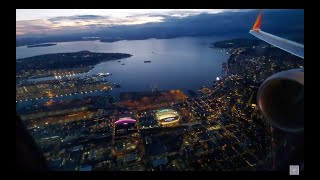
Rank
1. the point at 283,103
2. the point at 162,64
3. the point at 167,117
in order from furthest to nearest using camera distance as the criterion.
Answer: the point at 162,64
the point at 167,117
the point at 283,103

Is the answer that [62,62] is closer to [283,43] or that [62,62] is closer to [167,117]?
[167,117]

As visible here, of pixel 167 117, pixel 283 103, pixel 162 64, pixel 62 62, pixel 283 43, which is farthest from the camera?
pixel 162 64

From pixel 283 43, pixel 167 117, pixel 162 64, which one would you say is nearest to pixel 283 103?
pixel 283 43

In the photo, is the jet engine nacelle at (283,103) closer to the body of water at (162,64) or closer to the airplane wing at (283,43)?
the airplane wing at (283,43)

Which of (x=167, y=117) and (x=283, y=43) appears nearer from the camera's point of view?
(x=283, y=43)

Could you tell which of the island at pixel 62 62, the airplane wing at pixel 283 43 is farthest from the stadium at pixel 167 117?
the island at pixel 62 62
